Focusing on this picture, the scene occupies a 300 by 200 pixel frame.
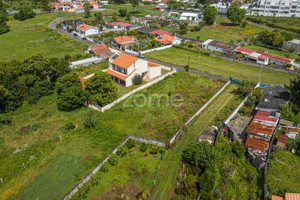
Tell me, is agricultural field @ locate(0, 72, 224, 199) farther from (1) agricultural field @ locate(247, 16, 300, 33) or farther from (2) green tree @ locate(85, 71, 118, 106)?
(1) agricultural field @ locate(247, 16, 300, 33)

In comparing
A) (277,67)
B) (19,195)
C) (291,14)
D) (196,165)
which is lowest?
(19,195)

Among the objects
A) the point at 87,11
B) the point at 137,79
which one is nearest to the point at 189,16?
the point at 87,11

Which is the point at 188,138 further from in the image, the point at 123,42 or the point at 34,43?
the point at 34,43

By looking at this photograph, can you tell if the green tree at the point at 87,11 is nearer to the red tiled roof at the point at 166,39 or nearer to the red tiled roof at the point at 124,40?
the red tiled roof at the point at 124,40

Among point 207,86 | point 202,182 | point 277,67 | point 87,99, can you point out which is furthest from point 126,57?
point 277,67

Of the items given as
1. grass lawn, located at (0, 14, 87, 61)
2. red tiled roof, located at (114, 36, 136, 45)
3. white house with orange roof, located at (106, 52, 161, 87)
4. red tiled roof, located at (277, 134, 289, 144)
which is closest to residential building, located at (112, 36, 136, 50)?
red tiled roof, located at (114, 36, 136, 45)

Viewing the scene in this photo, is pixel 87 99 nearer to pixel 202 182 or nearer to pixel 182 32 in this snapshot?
pixel 202 182

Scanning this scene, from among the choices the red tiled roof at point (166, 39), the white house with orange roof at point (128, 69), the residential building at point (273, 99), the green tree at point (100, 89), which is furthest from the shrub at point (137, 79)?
the red tiled roof at point (166, 39)
